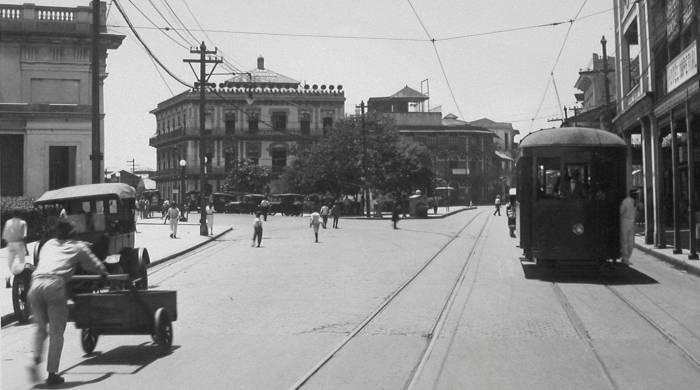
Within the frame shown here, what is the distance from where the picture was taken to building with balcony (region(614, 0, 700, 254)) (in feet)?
64.4

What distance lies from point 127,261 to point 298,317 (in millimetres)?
3718

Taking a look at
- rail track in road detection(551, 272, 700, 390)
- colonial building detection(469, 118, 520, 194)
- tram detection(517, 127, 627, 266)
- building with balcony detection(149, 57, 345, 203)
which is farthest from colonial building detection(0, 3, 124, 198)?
colonial building detection(469, 118, 520, 194)

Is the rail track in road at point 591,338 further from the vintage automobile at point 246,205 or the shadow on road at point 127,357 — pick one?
the vintage automobile at point 246,205

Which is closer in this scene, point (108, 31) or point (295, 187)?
point (108, 31)

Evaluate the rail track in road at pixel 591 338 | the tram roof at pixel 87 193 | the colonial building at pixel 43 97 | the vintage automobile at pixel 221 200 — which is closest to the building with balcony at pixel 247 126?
the vintage automobile at pixel 221 200

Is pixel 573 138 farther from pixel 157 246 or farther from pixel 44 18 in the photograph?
pixel 44 18

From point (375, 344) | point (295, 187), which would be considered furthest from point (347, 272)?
point (295, 187)

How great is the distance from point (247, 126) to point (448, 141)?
26166 millimetres

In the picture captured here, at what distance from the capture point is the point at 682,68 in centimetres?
2003

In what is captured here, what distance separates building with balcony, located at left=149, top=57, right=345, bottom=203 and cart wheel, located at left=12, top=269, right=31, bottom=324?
69.7m

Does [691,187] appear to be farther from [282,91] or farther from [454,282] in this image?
[282,91]

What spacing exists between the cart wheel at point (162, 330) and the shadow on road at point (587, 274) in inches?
356

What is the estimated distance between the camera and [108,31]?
3700 centimetres

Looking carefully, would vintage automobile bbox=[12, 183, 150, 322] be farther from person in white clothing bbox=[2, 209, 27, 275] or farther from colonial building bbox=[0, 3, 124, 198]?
colonial building bbox=[0, 3, 124, 198]
